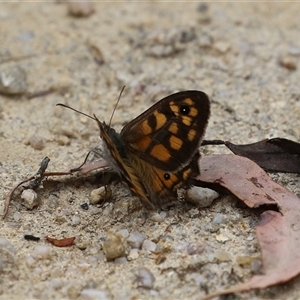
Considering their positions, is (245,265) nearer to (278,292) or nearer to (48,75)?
(278,292)

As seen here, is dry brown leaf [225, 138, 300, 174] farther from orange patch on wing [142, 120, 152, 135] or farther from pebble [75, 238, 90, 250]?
pebble [75, 238, 90, 250]

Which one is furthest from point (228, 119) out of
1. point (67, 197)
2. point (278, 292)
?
point (278, 292)

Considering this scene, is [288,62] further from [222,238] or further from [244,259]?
[244,259]

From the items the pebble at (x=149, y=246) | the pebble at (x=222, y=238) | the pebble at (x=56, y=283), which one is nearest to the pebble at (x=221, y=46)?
the pebble at (x=222, y=238)

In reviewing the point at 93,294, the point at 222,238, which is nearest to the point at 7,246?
the point at 93,294

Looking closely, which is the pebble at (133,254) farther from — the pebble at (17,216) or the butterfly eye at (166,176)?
the pebble at (17,216)

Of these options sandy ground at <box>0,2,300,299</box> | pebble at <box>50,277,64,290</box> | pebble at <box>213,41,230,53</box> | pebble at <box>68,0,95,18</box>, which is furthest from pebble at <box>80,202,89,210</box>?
pebble at <box>68,0,95,18</box>
